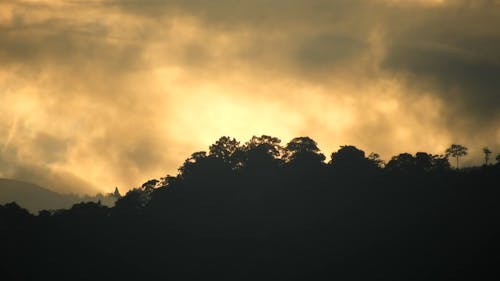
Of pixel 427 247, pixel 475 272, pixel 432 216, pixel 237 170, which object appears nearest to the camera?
pixel 475 272

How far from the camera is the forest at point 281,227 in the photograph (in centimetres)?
14150

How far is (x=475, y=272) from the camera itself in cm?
13462

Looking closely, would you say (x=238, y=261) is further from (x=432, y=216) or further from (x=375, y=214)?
(x=432, y=216)

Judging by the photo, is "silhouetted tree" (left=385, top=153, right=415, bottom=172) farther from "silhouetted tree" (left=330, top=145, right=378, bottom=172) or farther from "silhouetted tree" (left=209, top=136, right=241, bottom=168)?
"silhouetted tree" (left=209, top=136, right=241, bottom=168)

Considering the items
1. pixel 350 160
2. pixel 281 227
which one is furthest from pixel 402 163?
pixel 281 227

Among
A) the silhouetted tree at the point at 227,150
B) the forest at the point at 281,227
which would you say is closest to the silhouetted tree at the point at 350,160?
the forest at the point at 281,227

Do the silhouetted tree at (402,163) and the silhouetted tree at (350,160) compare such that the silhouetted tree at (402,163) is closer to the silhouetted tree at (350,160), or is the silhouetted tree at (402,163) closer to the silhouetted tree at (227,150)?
the silhouetted tree at (350,160)

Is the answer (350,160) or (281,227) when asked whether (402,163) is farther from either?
(281,227)

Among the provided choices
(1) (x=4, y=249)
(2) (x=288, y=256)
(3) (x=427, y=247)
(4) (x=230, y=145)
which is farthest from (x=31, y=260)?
(3) (x=427, y=247)

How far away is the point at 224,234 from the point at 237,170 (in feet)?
81.9

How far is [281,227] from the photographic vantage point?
510ft

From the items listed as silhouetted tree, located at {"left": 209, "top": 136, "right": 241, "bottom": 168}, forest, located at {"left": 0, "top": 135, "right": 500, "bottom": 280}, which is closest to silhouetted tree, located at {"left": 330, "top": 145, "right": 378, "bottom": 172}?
forest, located at {"left": 0, "top": 135, "right": 500, "bottom": 280}

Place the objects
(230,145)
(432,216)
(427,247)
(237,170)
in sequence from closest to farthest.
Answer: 1. (427,247)
2. (432,216)
3. (237,170)
4. (230,145)

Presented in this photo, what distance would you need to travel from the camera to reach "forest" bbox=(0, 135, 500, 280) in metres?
142
